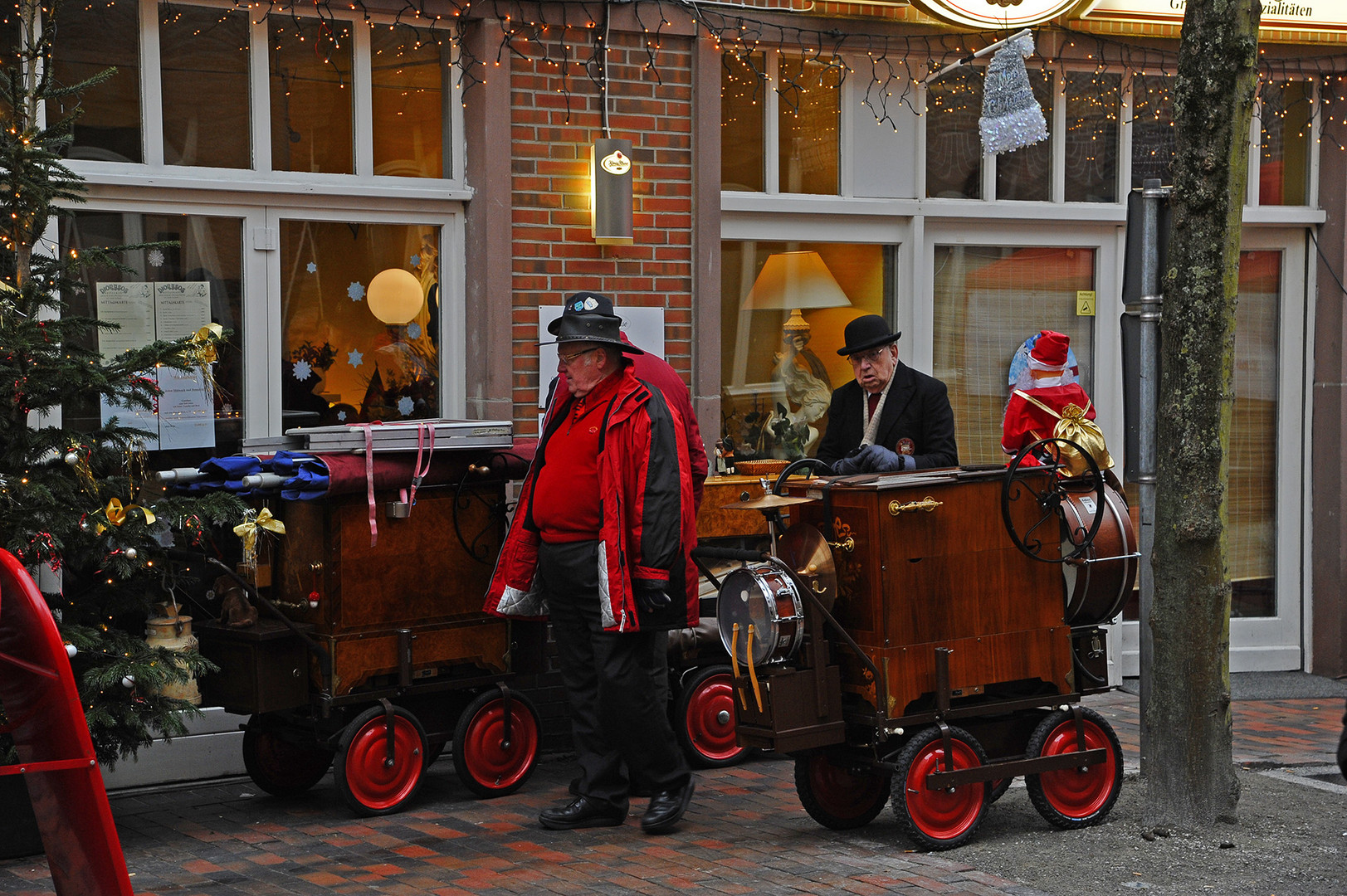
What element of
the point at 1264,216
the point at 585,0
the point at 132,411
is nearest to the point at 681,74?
the point at 585,0

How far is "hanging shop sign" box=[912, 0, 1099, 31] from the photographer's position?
809cm

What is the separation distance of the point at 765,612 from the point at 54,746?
2698 millimetres

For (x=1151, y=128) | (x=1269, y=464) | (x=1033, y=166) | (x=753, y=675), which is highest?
(x=1151, y=128)

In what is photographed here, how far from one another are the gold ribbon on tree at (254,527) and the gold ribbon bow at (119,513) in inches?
13.3

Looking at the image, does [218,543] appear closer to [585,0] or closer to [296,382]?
[296,382]

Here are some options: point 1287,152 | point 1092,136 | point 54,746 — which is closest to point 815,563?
point 54,746

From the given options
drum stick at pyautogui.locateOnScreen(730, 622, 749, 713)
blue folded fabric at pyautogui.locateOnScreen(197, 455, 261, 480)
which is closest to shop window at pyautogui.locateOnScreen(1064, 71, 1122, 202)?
drum stick at pyautogui.locateOnScreen(730, 622, 749, 713)

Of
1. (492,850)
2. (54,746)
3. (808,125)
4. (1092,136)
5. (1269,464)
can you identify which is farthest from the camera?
(1269,464)

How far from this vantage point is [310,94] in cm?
720

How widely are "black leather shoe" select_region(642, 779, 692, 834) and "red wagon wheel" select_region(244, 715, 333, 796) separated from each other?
1.43 metres

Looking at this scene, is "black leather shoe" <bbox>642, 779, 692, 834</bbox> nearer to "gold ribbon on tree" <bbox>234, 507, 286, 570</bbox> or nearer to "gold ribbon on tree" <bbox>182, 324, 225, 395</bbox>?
"gold ribbon on tree" <bbox>234, 507, 286, 570</bbox>

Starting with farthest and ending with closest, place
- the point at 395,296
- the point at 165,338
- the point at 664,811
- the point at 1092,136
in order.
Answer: the point at 1092,136 → the point at 395,296 → the point at 165,338 → the point at 664,811

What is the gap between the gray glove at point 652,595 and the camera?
584 cm

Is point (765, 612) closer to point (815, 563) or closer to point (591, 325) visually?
point (815, 563)
